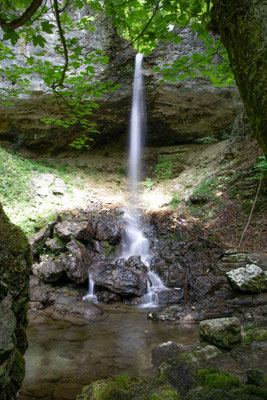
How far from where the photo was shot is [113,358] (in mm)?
3764

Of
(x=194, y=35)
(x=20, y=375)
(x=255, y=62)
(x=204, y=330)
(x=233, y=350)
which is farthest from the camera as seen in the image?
(x=194, y=35)

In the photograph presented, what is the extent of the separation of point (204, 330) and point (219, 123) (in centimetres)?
1100

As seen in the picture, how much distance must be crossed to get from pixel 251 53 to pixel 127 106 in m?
11.0

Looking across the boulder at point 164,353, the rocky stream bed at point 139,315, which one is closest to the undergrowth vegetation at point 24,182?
the rocky stream bed at point 139,315

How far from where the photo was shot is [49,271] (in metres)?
6.26

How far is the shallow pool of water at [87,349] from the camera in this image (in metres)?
3.12

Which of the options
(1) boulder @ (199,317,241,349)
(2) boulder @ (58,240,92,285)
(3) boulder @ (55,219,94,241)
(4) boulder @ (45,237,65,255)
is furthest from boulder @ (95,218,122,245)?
(1) boulder @ (199,317,241,349)

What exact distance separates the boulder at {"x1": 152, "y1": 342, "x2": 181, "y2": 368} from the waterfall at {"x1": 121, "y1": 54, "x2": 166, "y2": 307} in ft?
7.11

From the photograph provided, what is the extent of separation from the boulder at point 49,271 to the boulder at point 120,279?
95 cm

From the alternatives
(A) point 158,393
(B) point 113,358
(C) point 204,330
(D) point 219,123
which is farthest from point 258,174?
(A) point 158,393

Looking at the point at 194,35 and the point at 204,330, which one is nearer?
the point at 204,330

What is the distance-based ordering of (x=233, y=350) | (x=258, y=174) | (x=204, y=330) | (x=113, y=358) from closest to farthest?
(x=233, y=350) → (x=204, y=330) → (x=113, y=358) → (x=258, y=174)

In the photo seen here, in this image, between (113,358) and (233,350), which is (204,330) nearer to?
(233,350)

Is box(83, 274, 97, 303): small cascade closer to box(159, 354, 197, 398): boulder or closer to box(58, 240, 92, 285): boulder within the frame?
box(58, 240, 92, 285): boulder
